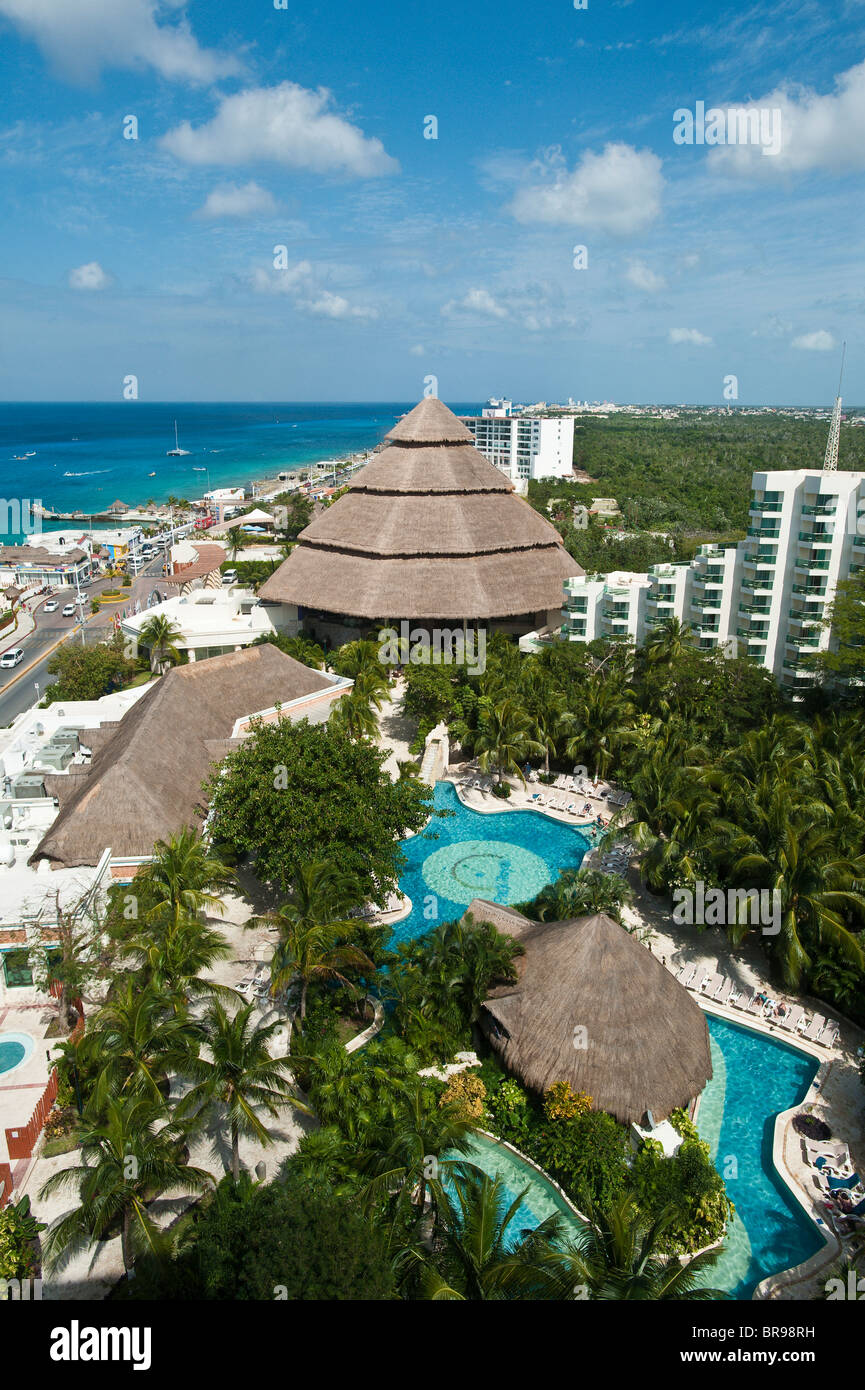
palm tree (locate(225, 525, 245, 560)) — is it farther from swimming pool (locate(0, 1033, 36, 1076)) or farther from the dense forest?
swimming pool (locate(0, 1033, 36, 1076))

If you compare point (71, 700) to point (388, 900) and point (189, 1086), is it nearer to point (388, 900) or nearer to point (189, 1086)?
point (388, 900)

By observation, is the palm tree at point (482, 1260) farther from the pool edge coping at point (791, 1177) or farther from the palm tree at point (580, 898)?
the palm tree at point (580, 898)

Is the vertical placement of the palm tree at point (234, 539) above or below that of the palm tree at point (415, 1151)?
above

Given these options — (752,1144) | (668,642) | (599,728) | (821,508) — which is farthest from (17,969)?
(821,508)

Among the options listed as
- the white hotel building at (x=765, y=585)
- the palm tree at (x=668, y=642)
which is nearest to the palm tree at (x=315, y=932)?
the palm tree at (x=668, y=642)

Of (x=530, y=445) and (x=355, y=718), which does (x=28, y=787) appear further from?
(x=530, y=445)
